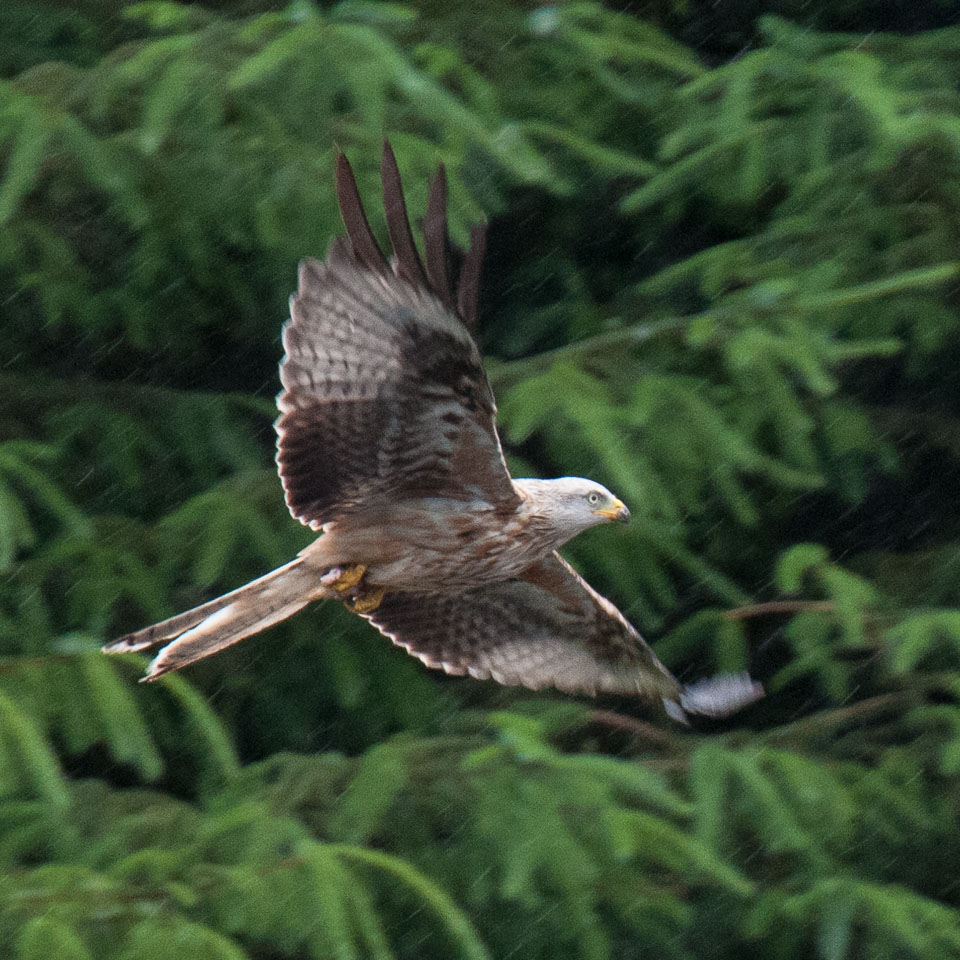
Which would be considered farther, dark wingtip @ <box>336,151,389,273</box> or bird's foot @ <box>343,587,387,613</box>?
bird's foot @ <box>343,587,387,613</box>

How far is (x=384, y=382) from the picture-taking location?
4.04 meters

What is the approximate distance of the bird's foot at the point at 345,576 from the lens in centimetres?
434

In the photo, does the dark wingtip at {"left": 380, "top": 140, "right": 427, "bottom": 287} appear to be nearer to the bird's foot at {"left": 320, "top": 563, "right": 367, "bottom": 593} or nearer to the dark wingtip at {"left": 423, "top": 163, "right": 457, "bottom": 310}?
the dark wingtip at {"left": 423, "top": 163, "right": 457, "bottom": 310}

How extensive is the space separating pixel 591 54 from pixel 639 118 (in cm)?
39

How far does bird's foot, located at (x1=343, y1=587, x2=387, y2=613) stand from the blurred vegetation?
123mm

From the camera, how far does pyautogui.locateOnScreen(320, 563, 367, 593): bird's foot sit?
14.2 ft

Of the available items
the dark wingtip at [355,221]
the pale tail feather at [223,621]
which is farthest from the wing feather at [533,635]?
the dark wingtip at [355,221]

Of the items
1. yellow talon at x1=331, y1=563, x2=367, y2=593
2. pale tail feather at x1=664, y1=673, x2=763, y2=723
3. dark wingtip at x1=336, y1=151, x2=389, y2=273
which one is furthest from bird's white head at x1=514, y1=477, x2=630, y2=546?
dark wingtip at x1=336, y1=151, x2=389, y2=273

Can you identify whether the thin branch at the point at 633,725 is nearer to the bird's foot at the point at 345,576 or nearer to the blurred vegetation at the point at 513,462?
the blurred vegetation at the point at 513,462

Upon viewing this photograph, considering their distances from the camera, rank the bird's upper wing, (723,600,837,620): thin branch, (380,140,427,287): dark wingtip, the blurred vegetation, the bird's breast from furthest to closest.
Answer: (723,600,837,620): thin branch < the bird's breast < the blurred vegetation < the bird's upper wing < (380,140,427,287): dark wingtip

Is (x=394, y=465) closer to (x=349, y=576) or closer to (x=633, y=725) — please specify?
(x=349, y=576)

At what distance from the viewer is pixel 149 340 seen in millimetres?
5008

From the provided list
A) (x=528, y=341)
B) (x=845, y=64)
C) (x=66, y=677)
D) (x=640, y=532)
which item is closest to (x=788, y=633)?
(x=640, y=532)

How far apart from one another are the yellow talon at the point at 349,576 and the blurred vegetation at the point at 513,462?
7.3 inches
